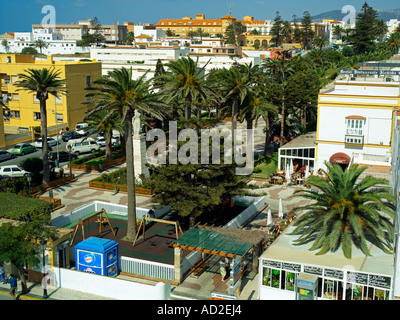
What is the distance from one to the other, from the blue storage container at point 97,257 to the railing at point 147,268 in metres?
0.56

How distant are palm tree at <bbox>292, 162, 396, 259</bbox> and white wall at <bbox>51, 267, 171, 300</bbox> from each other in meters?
6.45

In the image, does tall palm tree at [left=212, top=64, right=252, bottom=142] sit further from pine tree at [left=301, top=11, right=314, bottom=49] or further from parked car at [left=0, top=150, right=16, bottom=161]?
pine tree at [left=301, top=11, right=314, bottom=49]

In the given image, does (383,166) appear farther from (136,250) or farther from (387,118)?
(136,250)

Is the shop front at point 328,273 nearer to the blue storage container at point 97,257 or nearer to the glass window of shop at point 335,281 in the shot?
the glass window of shop at point 335,281

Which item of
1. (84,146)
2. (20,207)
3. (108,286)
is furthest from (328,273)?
(84,146)

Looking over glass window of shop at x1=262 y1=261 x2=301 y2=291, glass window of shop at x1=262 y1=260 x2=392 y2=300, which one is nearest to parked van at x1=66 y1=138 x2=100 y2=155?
glass window of shop at x1=262 y1=261 x2=301 y2=291

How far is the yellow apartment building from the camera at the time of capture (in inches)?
2368

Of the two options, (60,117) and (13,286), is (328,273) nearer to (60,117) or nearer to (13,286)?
(13,286)

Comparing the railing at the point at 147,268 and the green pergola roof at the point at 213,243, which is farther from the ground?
the green pergola roof at the point at 213,243

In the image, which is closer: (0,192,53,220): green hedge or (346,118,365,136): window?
(0,192,53,220): green hedge

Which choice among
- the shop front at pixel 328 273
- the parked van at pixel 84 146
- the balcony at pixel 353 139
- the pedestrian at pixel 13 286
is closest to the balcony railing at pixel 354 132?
the balcony at pixel 353 139

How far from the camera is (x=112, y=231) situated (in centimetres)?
2747

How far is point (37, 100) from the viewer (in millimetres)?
60906

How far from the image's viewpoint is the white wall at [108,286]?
757 inches
